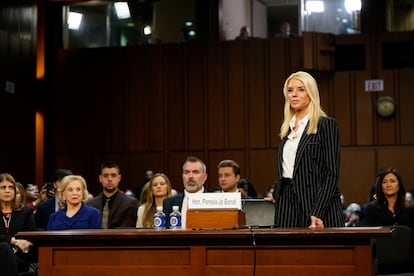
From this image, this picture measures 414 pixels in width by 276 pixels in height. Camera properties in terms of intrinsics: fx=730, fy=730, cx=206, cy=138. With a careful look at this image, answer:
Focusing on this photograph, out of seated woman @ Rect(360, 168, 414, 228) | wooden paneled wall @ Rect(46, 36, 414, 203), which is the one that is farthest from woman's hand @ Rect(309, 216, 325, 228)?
wooden paneled wall @ Rect(46, 36, 414, 203)

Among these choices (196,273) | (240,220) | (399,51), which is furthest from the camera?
(399,51)

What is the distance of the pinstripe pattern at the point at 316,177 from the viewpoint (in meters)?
3.86

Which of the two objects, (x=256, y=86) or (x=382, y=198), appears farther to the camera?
(x=256, y=86)

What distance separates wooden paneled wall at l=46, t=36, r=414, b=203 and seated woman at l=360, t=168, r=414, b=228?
7.50m

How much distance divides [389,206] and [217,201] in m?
3.34

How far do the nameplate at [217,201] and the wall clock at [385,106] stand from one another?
35.7ft

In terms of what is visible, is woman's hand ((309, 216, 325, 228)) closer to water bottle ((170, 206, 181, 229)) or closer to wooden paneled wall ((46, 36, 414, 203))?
water bottle ((170, 206, 181, 229))

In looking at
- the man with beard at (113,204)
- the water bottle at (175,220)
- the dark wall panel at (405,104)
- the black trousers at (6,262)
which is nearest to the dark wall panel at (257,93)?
the dark wall panel at (405,104)

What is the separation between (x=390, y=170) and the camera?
6.59 metres

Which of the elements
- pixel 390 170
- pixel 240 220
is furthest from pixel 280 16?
pixel 240 220

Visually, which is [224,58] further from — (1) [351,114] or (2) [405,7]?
(2) [405,7]

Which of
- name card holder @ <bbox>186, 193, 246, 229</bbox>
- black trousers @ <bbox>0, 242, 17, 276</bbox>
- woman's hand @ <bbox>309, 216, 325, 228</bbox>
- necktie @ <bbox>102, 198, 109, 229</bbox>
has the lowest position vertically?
black trousers @ <bbox>0, 242, 17, 276</bbox>

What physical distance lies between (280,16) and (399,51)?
2978 mm

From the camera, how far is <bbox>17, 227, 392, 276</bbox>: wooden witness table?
3354 millimetres
